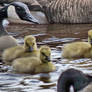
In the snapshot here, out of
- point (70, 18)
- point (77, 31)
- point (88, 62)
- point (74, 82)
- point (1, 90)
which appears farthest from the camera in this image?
point (70, 18)

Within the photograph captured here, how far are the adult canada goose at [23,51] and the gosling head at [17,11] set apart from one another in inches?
49.3

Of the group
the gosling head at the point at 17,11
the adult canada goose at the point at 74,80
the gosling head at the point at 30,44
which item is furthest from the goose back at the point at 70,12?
the adult canada goose at the point at 74,80

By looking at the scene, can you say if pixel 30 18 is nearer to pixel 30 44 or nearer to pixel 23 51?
pixel 23 51

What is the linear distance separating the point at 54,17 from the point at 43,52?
5176mm

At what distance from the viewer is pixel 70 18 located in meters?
12.2

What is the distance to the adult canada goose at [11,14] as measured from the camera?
28.6 ft

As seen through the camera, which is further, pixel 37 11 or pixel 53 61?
pixel 37 11

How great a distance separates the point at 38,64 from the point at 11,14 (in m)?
2.60

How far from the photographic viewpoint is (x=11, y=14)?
31.6ft

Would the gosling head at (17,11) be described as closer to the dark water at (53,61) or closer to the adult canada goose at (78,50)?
the dark water at (53,61)

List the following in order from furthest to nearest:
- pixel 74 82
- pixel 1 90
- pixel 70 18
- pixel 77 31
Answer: pixel 70 18, pixel 77 31, pixel 1 90, pixel 74 82

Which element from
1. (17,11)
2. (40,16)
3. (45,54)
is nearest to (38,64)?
(45,54)

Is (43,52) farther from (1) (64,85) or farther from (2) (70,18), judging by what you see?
(2) (70,18)

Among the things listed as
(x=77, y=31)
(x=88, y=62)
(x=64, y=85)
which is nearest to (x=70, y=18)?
(x=77, y=31)
